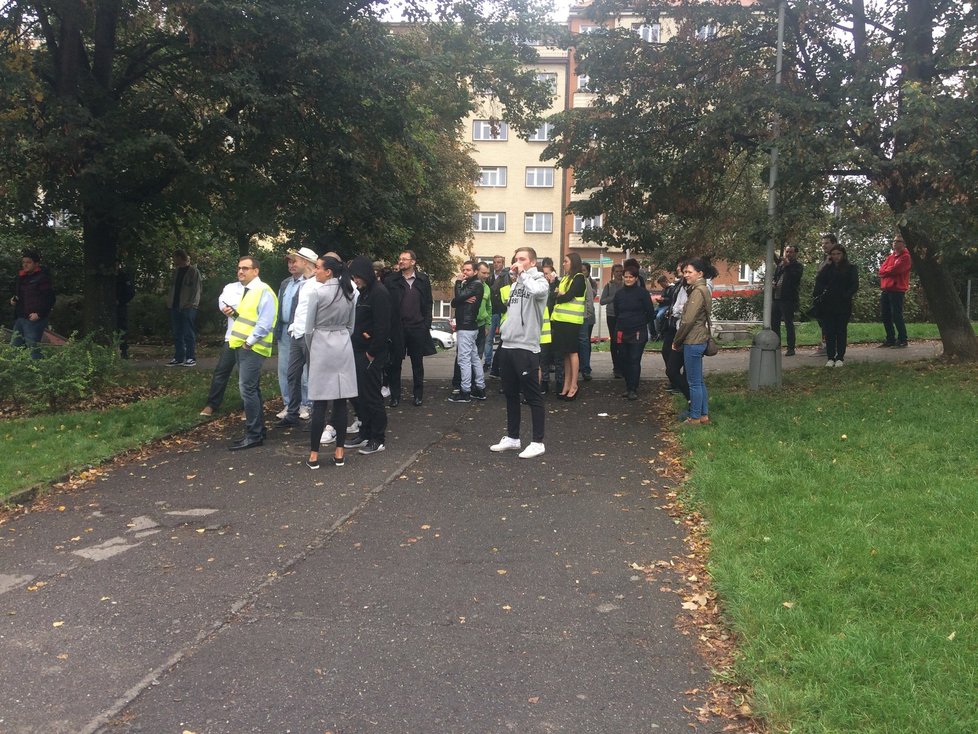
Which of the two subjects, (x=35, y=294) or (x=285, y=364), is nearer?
(x=285, y=364)

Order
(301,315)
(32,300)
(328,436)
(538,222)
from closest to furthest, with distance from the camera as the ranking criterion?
(301,315) < (328,436) < (32,300) < (538,222)

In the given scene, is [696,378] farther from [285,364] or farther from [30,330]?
[30,330]

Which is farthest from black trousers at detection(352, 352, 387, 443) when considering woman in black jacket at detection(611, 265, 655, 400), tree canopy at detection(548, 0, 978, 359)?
tree canopy at detection(548, 0, 978, 359)

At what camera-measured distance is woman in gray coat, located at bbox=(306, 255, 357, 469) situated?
7754mm

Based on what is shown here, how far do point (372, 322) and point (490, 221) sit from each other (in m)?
49.8

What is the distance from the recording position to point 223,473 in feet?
25.4

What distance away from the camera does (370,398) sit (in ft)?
27.7

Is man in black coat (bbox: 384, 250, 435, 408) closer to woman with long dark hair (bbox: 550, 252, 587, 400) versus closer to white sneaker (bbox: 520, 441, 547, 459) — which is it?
woman with long dark hair (bbox: 550, 252, 587, 400)

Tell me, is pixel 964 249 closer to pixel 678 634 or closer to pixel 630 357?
pixel 630 357

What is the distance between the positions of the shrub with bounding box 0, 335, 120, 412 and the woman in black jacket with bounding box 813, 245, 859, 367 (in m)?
10.5

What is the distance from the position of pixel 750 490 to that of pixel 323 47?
7957 millimetres

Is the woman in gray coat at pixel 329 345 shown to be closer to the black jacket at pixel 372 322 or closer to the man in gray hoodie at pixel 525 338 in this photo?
the black jacket at pixel 372 322

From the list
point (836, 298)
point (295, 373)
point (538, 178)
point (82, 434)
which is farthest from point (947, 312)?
point (538, 178)

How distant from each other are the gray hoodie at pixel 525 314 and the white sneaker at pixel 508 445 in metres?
0.98
